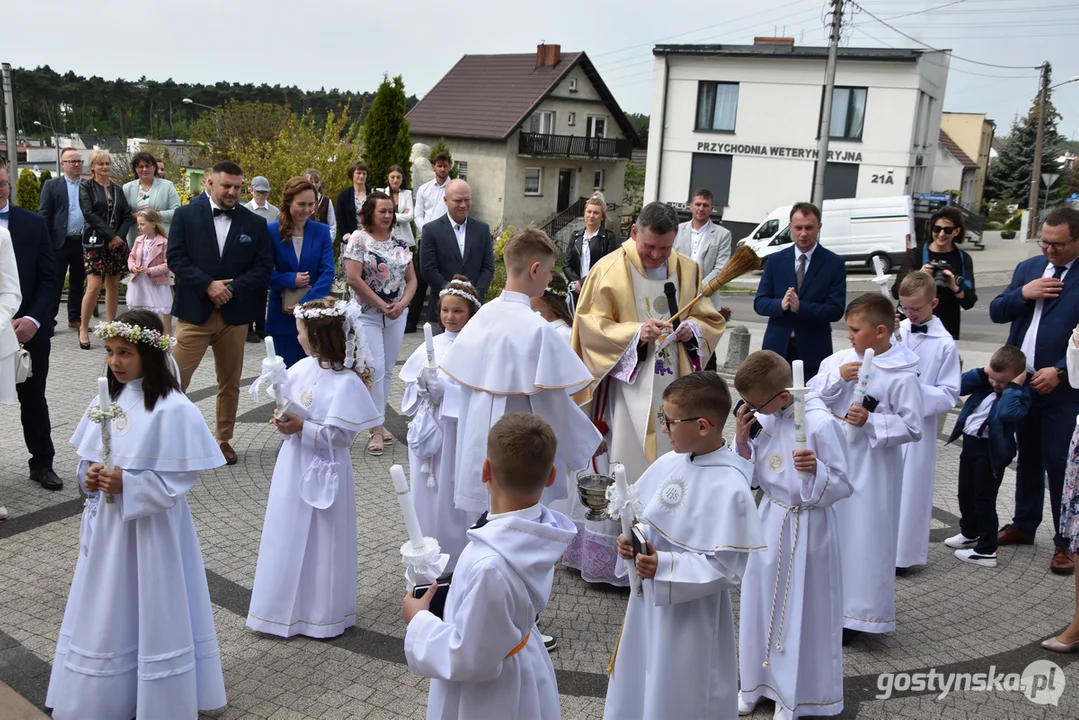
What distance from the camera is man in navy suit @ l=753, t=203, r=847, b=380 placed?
24.2ft

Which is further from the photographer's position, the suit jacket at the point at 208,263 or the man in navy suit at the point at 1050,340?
the suit jacket at the point at 208,263

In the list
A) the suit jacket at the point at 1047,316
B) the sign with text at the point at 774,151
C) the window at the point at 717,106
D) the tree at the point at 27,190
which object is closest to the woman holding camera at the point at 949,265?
the suit jacket at the point at 1047,316

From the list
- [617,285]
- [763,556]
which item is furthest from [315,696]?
[617,285]

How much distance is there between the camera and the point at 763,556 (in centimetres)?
439

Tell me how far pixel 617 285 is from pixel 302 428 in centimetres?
218

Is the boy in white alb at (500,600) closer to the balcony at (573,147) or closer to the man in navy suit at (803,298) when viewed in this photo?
the man in navy suit at (803,298)

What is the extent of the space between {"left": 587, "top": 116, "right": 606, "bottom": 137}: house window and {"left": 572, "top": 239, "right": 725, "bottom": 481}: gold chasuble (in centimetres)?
4314

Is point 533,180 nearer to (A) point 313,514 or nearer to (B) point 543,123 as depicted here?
(B) point 543,123

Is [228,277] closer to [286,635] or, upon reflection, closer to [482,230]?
[482,230]

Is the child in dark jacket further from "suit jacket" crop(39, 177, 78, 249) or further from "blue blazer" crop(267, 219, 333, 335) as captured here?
"suit jacket" crop(39, 177, 78, 249)

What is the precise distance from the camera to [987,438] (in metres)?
6.27

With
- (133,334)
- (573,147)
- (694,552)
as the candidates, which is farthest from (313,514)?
(573,147)

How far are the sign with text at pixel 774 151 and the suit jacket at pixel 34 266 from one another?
111 feet

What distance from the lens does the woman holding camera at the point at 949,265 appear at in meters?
7.50
